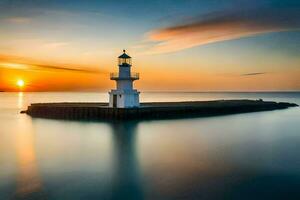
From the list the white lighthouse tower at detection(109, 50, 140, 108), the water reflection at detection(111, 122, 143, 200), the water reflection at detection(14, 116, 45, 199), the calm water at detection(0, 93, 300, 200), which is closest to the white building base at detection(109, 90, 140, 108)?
the white lighthouse tower at detection(109, 50, 140, 108)

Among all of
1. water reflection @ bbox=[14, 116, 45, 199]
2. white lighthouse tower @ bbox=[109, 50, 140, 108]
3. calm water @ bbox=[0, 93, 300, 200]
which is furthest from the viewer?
white lighthouse tower @ bbox=[109, 50, 140, 108]

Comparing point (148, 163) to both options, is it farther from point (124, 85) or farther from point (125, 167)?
point (124, 85)

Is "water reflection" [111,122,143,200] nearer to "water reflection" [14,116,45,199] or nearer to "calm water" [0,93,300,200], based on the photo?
"calm water" [0,93,300,200]

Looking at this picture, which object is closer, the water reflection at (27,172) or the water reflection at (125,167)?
the water reflection at (27,172)

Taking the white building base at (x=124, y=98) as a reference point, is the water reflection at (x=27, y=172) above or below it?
below

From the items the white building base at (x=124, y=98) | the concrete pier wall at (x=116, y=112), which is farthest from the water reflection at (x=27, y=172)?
the white building base at (x=124, y=98)

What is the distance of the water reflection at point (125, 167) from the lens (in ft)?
28.4

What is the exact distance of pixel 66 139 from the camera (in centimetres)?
1805

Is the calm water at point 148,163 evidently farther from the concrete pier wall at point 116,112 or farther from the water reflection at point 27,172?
the concrete pier wall at point 116,112

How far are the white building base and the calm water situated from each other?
3064 millimetres

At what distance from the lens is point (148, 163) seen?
1225cm

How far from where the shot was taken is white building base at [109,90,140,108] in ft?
80.9

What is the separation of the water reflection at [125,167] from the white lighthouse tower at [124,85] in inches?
171

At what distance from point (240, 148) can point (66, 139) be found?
9010mm
